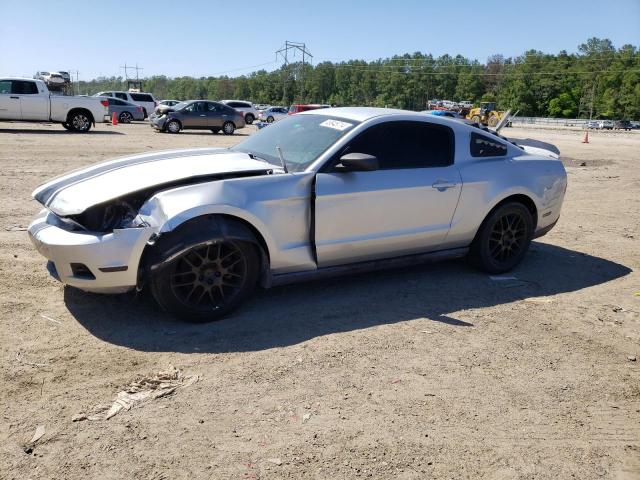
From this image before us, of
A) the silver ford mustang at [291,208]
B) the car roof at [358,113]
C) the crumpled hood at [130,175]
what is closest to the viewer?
the silver ford mustang at [291,208]

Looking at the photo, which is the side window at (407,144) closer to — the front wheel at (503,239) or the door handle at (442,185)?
the door handle at (442,185)

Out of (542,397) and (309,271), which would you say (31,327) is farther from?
(542,397)

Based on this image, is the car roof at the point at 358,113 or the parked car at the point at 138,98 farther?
the parked car at the point at 138,98

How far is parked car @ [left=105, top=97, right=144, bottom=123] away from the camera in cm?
3053

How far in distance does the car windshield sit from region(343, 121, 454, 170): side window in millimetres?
206

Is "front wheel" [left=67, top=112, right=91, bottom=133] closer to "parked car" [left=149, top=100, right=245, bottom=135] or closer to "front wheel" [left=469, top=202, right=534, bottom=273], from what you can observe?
"parked car" [left=149, top=100, right=245, bottom=135]

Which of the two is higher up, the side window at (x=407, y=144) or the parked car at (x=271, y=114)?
the parked car at (x=271, y=114)

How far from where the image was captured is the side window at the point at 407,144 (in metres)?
4.62

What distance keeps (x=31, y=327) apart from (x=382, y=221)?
2766 millimetres

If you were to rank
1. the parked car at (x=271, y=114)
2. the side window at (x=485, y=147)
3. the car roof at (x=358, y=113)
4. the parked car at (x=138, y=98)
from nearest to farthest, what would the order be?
Result: 1. the car roof at (x=358, y=113)
2. the side window at (x=485, y=147)
3. the parked car at (x=138, y=98)
4. the parked car at (x=271, y=114)

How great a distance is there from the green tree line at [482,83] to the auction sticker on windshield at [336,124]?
80644 mm

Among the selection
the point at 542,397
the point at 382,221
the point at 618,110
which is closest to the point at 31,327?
the point at 382,221

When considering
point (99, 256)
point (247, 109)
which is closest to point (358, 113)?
point (99, 256)

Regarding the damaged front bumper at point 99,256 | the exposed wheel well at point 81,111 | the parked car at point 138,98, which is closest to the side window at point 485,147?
the damaged front bumper at point 99,256
